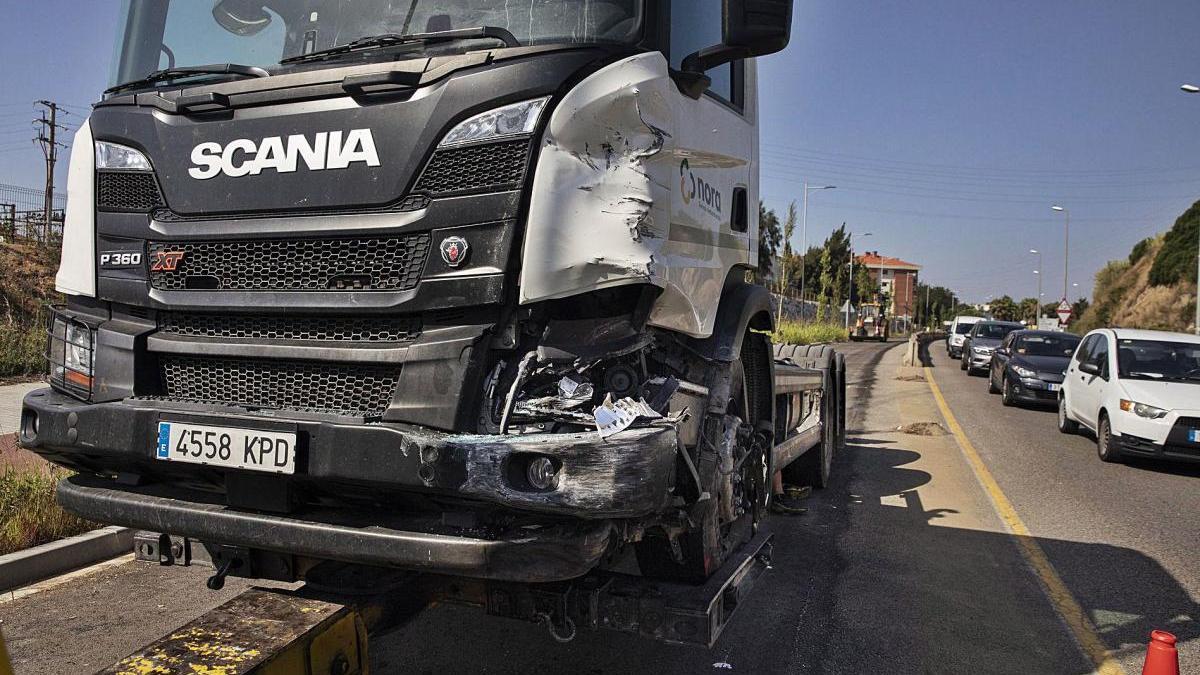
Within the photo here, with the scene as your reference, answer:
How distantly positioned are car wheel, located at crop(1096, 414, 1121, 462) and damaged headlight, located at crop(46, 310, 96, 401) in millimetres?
10591

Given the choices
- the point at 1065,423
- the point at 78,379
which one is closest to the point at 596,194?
the point at 78,379

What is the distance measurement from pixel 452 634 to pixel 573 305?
2.16 meters

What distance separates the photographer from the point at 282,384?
117 inches

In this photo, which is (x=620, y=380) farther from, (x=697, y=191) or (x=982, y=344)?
(x=982, y=344)

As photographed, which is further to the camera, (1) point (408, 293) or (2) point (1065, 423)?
(2) point (1065, 423)

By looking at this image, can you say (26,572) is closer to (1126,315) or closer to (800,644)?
(800,644)

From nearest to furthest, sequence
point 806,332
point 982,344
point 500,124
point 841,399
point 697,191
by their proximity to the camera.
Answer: point 500,124 < point 697,191 < point 841,399 < point 982,344 < point 806,332

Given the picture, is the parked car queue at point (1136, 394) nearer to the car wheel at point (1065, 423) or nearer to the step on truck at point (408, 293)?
the car wheel at point (1065, 423)

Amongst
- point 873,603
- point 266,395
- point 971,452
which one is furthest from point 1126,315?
point 266,395

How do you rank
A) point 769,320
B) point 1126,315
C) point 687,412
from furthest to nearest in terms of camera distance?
1. point 1126,315
2. point 769,320
3. point 687,412

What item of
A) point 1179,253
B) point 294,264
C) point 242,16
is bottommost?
point 294,264

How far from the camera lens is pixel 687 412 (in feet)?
9.62

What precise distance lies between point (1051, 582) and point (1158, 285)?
153 feet

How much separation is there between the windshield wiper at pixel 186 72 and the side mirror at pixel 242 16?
218mm
